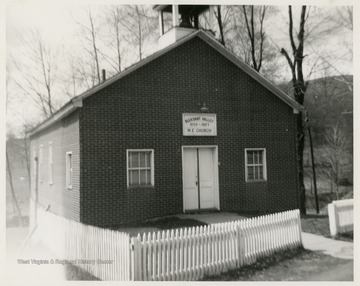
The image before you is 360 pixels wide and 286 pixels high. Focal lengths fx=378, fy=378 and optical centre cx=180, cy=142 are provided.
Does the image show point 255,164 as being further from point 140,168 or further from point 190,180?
point 140,168

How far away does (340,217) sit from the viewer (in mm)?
10961

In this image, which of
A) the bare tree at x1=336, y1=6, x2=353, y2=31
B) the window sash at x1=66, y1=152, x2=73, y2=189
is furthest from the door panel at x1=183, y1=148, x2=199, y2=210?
the bare tree at x1=336, y1=6, x2=353, y2=31

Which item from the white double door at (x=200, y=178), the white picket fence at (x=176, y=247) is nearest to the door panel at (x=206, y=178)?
the white double door at (x=200, y=178)

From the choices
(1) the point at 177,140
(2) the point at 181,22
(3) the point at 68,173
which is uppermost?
(2) the point at 181,22

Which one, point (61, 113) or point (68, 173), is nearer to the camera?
point (61, 113)

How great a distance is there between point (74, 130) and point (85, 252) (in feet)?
14.2

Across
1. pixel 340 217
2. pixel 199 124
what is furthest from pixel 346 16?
pixel 340 217

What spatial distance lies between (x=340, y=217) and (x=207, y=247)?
508cm

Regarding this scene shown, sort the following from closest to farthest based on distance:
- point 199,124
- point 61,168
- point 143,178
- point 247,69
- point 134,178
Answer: point 134,178, point 143,178, point 199,124, point 247,69, point 61,168

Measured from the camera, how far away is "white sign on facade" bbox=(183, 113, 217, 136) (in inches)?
491

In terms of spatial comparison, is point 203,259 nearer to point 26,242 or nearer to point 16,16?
point 26,242

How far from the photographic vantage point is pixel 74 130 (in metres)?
11.6

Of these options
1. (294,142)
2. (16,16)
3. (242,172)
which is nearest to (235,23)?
(294,142)

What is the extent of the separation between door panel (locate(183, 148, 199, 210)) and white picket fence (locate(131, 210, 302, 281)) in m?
3.71
